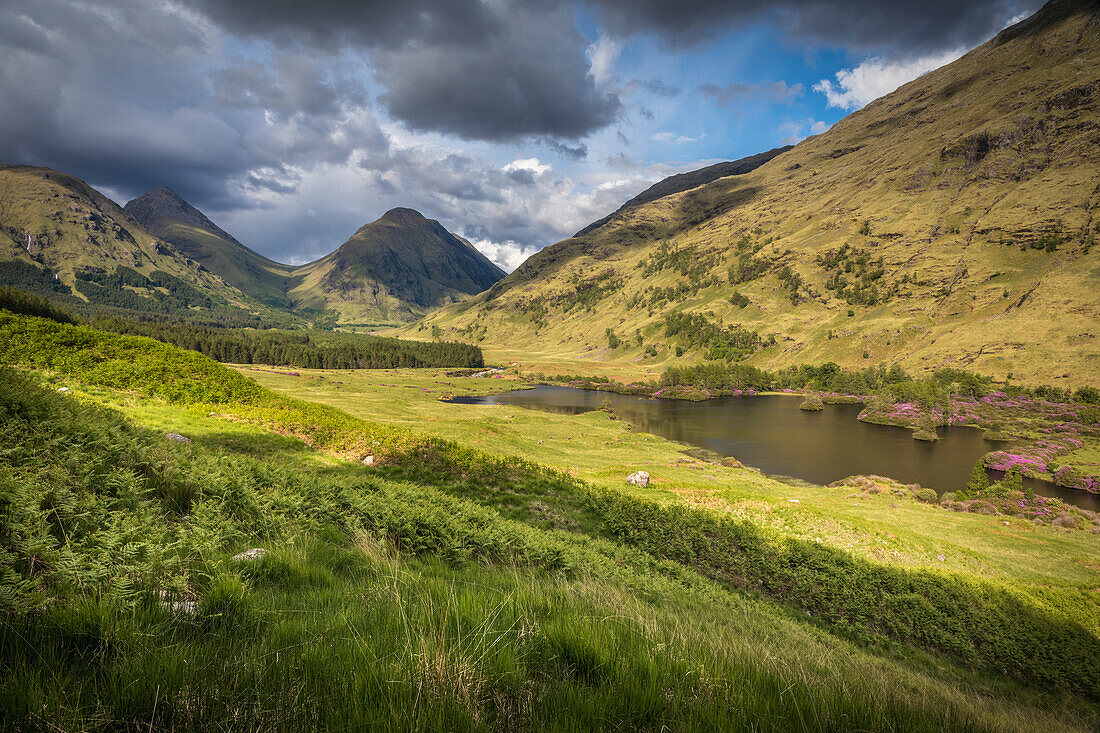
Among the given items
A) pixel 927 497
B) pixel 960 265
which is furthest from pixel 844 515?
pixel 960 265

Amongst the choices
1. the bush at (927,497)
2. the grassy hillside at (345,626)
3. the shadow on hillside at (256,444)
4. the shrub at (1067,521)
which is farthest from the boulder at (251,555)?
the bush at (927,497)

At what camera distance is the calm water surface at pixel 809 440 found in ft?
141

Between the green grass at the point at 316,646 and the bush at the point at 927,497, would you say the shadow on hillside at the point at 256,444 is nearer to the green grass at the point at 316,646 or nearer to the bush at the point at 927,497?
the green grass at the point at 316,646

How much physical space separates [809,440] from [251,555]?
6784cm

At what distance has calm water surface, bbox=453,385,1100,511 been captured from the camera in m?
42.9

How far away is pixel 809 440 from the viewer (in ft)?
Result: 192

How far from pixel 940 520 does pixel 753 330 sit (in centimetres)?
14922

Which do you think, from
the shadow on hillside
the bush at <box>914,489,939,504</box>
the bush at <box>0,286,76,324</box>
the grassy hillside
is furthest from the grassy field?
the bush at <box>0,286,76,324</box>

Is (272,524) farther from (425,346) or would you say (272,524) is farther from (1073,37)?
(1073,37)

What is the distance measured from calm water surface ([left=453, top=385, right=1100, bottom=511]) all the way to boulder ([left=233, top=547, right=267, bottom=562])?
154ft

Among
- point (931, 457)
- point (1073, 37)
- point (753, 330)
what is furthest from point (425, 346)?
point (1073, 37)

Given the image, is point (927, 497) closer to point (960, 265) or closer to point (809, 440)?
point (809, 440)

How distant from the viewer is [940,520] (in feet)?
77.4

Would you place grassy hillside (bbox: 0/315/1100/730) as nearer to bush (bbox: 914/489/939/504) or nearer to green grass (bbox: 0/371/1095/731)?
green grass (bbox: 0/371/1095/731)
